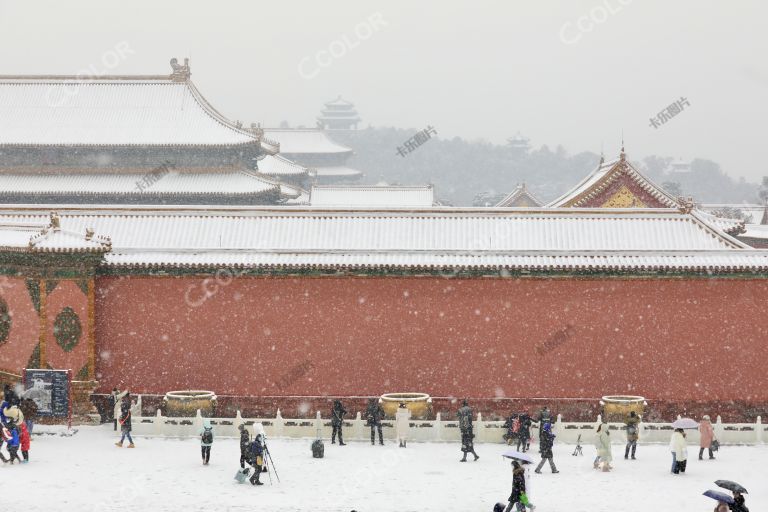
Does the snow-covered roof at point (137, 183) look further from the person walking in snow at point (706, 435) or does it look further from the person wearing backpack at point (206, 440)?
the person walking in snow at point (706, 435)

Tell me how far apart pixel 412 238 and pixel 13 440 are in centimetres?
1176

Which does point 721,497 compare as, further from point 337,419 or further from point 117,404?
point 117,404

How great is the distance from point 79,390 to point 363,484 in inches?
365

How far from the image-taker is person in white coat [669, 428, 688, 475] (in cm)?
2162

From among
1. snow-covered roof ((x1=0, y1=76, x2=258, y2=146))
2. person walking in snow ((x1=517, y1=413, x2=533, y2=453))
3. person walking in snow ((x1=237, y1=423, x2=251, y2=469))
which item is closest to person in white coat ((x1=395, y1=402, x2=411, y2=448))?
person walking in snow ((x1=517, y1=413, x2=533, y2=453))

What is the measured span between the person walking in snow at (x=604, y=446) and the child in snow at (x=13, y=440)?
472 inches

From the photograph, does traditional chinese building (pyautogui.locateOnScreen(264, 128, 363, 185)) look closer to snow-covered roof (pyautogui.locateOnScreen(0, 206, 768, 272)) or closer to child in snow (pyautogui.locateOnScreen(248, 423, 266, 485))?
snow-covered roof (pyautogui.locateOnScreen(0, 206, 768, 272))

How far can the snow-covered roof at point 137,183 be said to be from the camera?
43.1 meters

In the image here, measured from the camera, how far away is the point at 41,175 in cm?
4459

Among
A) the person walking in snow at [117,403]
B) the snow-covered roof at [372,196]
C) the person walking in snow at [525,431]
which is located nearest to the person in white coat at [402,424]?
the person walking in snow at [525,431]

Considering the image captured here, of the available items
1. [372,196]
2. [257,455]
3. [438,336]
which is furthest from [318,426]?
[372,196]

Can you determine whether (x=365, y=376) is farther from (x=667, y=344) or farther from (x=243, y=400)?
(x=667, y=344)

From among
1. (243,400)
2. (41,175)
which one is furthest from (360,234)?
(41,175)

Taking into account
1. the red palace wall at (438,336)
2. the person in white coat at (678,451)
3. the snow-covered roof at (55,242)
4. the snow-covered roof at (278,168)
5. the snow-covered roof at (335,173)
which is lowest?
the person in white coat at (678,451)
